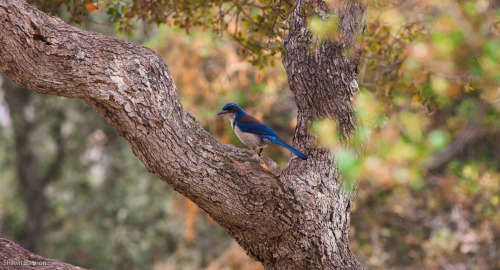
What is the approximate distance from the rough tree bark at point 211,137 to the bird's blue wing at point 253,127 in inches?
21.2

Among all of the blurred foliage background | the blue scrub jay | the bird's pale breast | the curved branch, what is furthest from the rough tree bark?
the bird's pale breast

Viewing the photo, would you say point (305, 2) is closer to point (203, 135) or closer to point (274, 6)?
point (274, 6)

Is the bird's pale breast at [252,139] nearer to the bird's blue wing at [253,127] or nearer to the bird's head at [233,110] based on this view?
the bird's blue wing at [253,127]

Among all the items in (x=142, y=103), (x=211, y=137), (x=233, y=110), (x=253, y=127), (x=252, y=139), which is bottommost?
(x=142, y=103)

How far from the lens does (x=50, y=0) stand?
631cm

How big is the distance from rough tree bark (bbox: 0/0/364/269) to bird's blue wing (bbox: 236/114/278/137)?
0.54 m

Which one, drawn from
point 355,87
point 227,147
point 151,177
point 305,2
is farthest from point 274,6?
point 151,177

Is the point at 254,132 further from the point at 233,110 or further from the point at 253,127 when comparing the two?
the point at 233,110

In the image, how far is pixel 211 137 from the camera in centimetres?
468

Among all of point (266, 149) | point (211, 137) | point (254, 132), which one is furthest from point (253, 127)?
point (266, 149)

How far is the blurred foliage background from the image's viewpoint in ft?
11.6

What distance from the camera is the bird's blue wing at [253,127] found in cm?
588

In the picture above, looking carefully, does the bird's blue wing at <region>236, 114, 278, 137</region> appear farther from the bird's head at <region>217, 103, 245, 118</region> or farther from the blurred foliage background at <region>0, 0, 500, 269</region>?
the blurred foliage background at <region>0, 0, 500, 269</region>

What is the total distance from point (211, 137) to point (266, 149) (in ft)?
23.1
